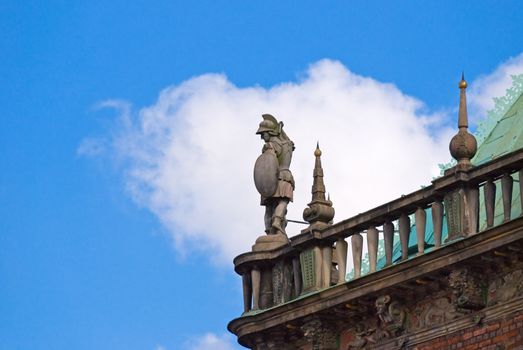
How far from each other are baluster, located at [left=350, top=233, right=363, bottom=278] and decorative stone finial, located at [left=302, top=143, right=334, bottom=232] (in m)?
0.75

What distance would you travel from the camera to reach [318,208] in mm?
33000

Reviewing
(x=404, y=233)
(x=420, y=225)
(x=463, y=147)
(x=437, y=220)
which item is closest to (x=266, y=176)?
(x=404, y=233)

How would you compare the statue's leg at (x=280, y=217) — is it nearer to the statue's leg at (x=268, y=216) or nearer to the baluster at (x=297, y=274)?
the statue's leg at (x=268, y=216)

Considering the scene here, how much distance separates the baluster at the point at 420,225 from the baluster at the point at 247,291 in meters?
4.09

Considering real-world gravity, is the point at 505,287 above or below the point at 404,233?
below

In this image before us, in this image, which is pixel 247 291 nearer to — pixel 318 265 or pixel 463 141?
pixel 318 265

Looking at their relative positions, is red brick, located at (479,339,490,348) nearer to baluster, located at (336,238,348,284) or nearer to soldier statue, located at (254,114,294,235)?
baluster, located at (336,238,348,284)

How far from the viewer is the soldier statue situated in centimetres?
3438

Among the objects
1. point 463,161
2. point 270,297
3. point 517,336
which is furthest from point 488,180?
point 270,297

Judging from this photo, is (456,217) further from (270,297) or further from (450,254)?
(270,297)

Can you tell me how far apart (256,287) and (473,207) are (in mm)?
5101

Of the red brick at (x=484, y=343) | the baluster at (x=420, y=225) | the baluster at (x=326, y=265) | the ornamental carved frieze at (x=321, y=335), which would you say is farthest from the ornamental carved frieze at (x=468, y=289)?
the baluster at (x=326, y=265)

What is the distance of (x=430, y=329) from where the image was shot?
3034cm

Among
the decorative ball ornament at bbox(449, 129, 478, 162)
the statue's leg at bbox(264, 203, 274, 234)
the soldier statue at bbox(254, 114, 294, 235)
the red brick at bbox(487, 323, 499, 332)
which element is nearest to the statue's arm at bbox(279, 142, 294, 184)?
the soldier statue at bbox(254, 114, 294, 235)
